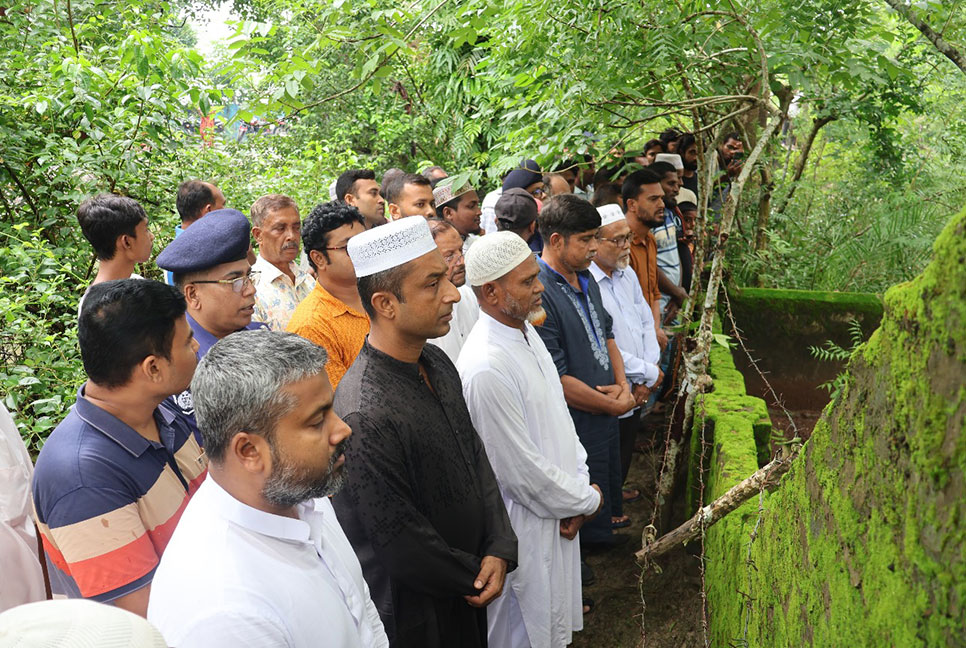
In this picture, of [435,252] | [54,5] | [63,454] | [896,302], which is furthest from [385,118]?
[896,302]

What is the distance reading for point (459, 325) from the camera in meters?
4.13

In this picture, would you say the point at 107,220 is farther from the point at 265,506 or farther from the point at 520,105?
the point at 520,105

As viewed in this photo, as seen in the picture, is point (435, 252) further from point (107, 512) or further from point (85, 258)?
point (85, 258)

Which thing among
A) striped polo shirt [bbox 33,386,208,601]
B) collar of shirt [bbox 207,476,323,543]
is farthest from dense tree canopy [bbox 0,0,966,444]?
collar of shirt [bbox 207,476,323,543]

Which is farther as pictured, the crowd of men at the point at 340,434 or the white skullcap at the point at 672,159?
the white skullcap at the point at 672,159

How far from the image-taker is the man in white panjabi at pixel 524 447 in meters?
3.13

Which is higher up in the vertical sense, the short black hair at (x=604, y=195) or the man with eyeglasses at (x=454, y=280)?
the man with eyeglasses at (x=454, y=280)

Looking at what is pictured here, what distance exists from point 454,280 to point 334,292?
2.66ft

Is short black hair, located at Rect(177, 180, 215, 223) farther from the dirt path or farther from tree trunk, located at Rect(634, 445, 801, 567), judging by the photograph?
tree trunk, located at Rect(634, 445, 801, 567)

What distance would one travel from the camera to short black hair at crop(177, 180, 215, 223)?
16.5 feet

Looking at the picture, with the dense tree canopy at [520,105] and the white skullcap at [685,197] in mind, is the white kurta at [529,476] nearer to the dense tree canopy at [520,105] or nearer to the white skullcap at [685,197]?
the dense tree canopy at [520,105]

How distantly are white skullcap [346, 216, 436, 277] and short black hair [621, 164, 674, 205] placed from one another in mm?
3168

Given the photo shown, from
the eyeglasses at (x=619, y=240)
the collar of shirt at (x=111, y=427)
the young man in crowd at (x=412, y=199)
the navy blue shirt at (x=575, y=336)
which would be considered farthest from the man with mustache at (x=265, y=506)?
the young man in crowd at (x=412, y=199)

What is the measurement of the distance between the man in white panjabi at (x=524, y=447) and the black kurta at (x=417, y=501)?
0.92 ft
